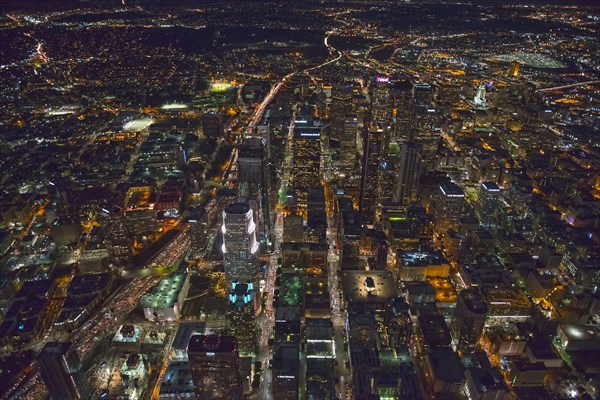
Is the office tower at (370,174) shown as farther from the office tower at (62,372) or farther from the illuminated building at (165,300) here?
the office tower at (62,372)

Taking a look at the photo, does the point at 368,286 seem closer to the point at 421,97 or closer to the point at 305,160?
the point at 305,160

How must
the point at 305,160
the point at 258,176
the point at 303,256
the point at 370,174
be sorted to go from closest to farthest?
the point at 303,256 → the point at 258,176 → the point at 370,174 → the point at 305,160

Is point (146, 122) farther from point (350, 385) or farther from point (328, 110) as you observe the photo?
point (350, 385)

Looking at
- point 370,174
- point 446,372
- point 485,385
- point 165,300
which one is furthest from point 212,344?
point 370,174

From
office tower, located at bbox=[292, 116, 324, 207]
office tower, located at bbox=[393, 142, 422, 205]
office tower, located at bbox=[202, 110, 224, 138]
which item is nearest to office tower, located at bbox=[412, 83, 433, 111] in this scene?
office tower, located at bbox=[393, 142, 422, 205]

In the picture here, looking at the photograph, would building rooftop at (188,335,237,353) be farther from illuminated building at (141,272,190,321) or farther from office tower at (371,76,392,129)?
office tower at (371,76,392,129)
